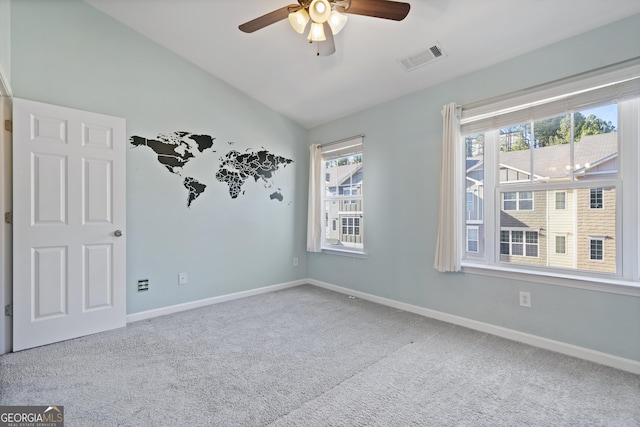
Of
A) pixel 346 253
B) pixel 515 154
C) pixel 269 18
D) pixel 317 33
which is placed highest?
pixel 269 18

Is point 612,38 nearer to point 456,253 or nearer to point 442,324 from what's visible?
point 456,253

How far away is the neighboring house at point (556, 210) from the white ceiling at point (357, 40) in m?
0.86

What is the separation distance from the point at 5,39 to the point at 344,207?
3.73 m

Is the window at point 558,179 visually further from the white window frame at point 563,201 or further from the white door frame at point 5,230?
the white door frame at point 5,230

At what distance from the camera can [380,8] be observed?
1.90m

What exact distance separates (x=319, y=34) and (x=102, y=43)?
2.35 m

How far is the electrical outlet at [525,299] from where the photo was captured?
2543 millimetres

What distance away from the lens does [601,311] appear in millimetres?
2213

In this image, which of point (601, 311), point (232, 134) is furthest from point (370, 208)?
point (601, 311)

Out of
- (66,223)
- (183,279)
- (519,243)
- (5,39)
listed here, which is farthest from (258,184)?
(519,243)

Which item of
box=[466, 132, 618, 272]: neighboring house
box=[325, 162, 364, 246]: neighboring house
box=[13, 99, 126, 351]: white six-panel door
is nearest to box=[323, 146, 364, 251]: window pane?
box=[325, 162, 364, 246]: neighboring house

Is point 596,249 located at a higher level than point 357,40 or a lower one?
lower

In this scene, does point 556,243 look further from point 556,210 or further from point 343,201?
point 343,201

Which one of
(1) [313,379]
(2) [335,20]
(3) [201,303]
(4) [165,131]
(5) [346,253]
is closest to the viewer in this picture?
(1) [313,379]
